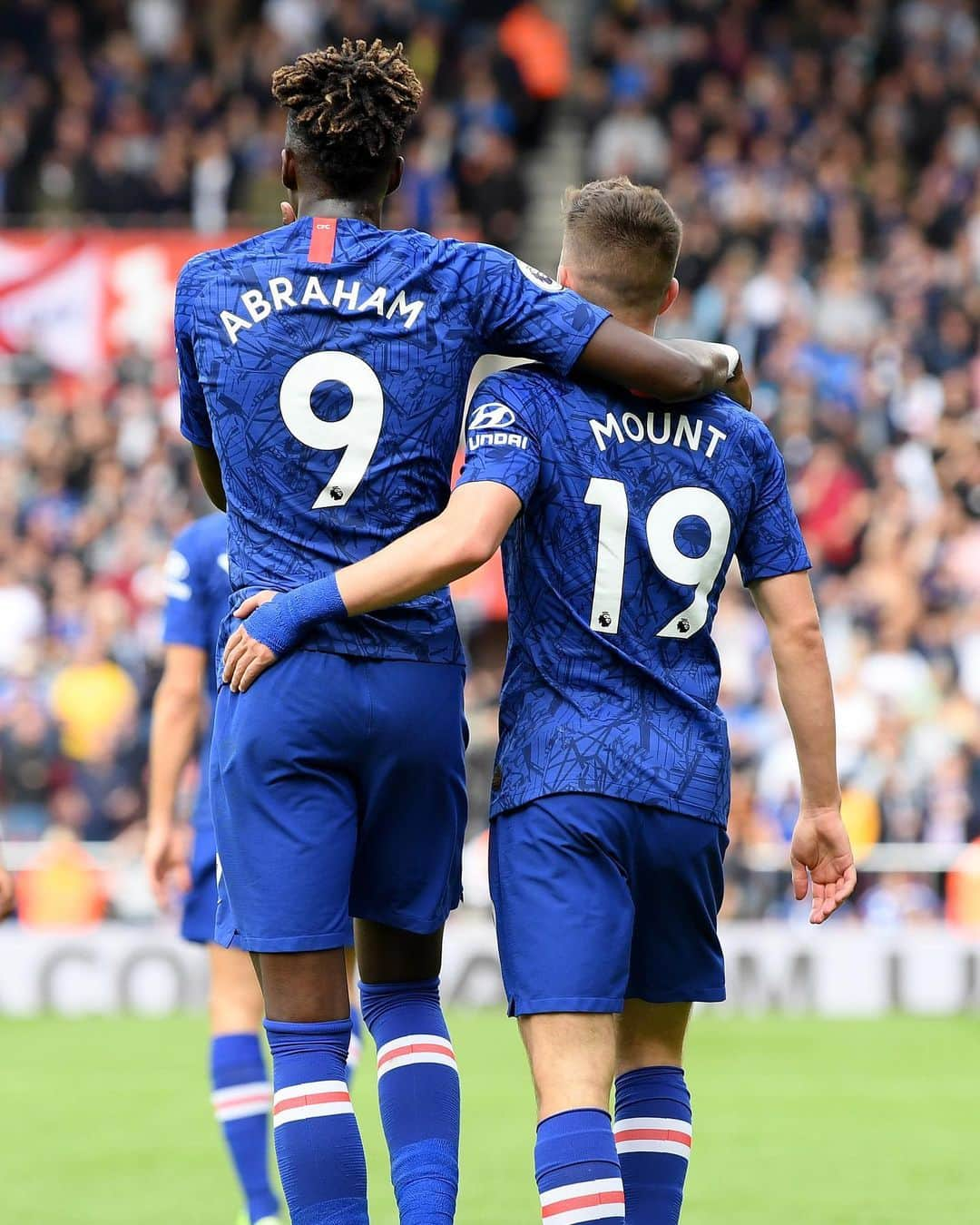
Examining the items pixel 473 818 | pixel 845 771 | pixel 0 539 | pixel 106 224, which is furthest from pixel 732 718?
pixel 106 224

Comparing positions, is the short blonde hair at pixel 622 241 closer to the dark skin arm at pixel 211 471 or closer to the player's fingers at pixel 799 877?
the dark skin arm at pixel 211 471

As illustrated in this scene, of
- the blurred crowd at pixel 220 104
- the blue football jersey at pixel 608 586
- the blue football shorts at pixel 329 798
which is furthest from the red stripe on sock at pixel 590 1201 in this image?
the blurred crowd at pixel 220 104

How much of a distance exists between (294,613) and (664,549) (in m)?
0.71

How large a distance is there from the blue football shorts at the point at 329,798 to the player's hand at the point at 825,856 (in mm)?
717

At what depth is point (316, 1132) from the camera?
3.95 m

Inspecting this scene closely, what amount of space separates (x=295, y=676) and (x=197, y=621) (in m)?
2.10

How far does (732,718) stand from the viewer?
1358cm

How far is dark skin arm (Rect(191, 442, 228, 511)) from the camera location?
4309 millimetres

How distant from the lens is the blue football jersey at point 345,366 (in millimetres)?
4027

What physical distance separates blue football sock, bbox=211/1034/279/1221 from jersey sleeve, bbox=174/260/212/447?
2.10 m

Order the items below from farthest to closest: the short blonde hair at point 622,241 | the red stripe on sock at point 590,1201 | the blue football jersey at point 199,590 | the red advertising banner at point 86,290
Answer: the red advertising banner at point 86,290 < the blue football jersey at point 199,590 < the short blonde hair at point 622,241 < the red stripe on sock at point 590,1201

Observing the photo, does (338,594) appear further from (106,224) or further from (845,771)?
(106,224)

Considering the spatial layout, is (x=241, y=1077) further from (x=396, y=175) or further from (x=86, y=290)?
(x=86, y=290)

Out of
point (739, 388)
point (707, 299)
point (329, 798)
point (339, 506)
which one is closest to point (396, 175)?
point (339, 506)
